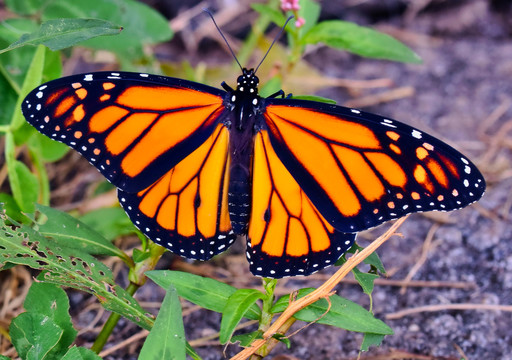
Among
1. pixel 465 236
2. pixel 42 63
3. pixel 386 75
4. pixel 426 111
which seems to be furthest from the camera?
pixel 386 75

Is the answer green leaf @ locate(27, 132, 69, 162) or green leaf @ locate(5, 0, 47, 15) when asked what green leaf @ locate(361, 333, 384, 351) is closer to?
green leaf @ locate(27, 132, 69, 162)

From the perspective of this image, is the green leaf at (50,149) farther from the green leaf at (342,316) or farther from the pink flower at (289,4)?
the green leaf at (342,316)

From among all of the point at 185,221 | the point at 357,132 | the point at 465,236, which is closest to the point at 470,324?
the point at 465,236

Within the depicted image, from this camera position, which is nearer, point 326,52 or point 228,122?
point 228,122

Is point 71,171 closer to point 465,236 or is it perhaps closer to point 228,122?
point 228,122

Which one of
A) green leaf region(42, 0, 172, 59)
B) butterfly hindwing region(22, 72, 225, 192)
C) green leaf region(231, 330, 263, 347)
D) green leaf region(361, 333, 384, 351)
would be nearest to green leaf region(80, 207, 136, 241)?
butterfly hindwing region(22, 72, 225, 192)

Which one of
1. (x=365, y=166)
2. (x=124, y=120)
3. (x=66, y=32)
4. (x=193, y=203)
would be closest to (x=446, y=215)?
(x=365, y=166)
